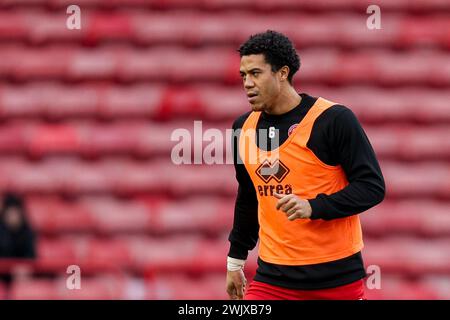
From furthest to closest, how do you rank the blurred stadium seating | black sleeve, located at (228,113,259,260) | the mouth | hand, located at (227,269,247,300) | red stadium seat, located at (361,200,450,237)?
red stadium seat, located at (361,200,450,237) → the blurred stadium seating → hand, located at (227,269,247,300) → black sleeve, located at (228,113,259,260) → the mouth

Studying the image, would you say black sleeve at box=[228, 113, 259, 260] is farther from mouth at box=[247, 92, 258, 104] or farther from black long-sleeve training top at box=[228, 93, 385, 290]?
mouth at box=[247, 92, 258, 104]

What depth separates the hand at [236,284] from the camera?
3771 mm

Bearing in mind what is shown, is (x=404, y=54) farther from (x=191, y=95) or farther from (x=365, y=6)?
(x=191, y=95)

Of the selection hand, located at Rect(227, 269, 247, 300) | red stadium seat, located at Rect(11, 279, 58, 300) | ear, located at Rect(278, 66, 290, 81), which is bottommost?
red stadium seat, located at Rect(11, 279, 58, 300)

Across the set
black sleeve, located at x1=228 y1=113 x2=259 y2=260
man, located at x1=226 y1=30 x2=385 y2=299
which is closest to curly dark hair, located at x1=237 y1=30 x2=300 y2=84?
man, located at x1=226 y1=30 x2=385 y2=299

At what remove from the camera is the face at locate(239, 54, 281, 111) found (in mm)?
3479

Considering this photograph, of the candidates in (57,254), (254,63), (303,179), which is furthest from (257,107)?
(57,254)

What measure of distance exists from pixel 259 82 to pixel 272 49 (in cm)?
13

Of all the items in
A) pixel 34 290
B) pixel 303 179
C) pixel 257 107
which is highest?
pixel 257 107

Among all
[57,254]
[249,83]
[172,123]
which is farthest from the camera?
[172,123]

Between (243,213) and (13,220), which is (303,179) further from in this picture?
(13,220)

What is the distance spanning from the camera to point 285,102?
139 inches

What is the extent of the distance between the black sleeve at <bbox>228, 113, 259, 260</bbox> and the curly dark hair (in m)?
0.26
